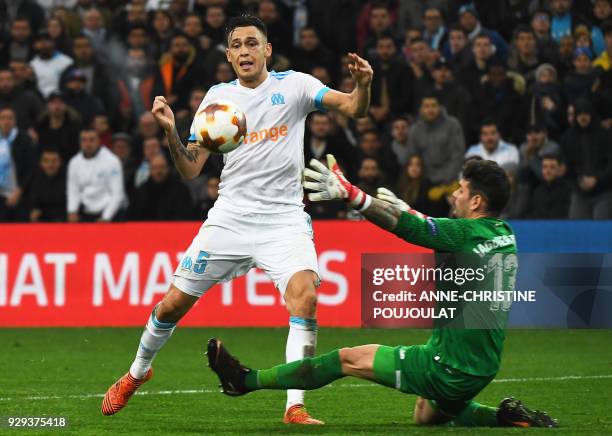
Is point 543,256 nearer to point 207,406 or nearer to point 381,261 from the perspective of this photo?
point 381,261

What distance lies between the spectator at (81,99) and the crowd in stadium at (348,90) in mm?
20

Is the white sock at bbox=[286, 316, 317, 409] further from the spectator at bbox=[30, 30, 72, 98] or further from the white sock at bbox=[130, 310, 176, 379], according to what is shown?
the spectator at bbox=[30, 30, 72, 98]

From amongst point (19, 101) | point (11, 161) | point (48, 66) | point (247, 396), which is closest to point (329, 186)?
point (247, 396)

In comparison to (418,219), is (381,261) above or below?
below

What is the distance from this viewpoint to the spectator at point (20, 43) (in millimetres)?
20547

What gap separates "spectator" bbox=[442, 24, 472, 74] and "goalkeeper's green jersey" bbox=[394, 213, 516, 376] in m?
11.0

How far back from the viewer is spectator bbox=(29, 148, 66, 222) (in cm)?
1825

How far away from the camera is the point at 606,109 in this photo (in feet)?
58.3

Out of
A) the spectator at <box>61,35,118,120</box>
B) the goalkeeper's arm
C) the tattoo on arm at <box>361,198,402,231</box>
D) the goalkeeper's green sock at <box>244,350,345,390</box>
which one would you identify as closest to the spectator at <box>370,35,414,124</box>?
the spectator at <box>61,35,118,120</box>

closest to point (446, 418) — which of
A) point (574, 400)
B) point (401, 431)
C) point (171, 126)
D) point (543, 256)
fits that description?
point (401, 431)

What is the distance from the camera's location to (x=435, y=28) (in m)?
19.5

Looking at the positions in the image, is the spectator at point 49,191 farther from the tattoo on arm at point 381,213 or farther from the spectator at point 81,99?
the tattoo on arm at point 381,213

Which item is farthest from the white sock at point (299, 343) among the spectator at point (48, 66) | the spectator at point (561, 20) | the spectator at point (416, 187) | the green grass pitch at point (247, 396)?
the spectator at point (48, 66)

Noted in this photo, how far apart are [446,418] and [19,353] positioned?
6313 mm
